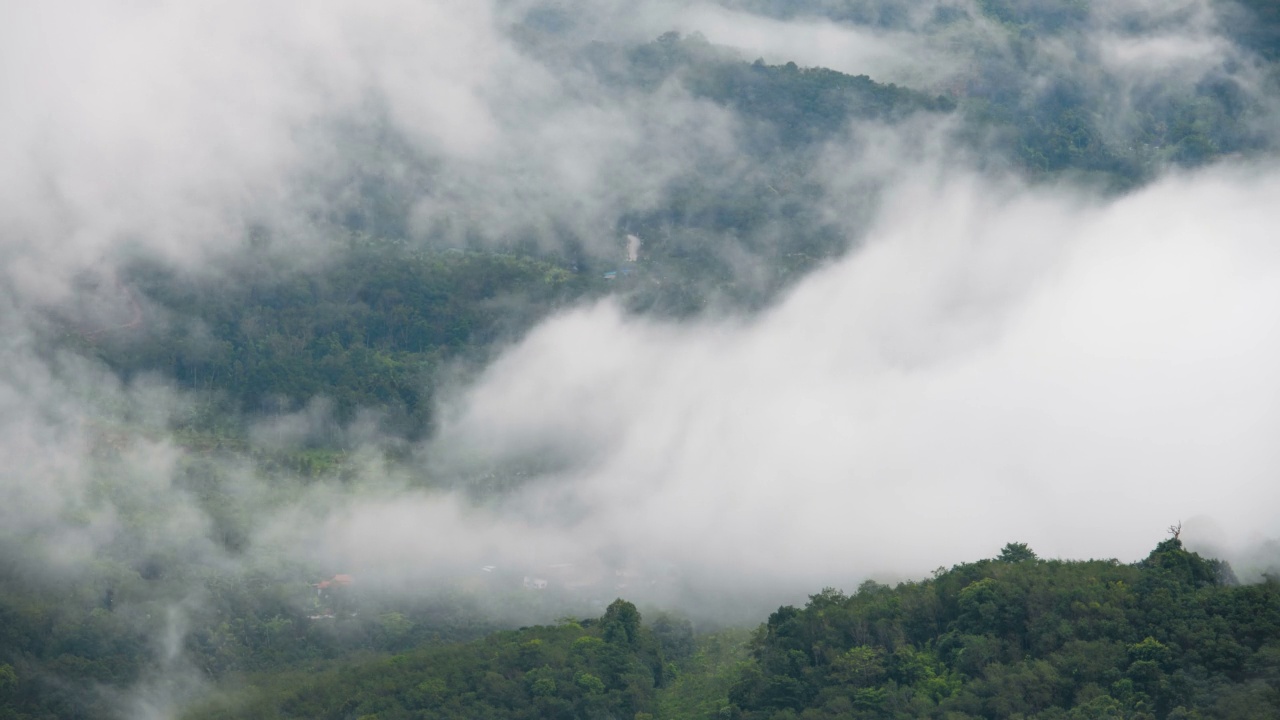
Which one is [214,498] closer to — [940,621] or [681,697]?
[681,697]

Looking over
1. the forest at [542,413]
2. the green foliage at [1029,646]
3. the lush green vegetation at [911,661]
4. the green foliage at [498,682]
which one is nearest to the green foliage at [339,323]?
the forest at [542,413]

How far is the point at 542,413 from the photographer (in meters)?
83.8

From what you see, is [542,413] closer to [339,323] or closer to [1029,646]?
[339,323]

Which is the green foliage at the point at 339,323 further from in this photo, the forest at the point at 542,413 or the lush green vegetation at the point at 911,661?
the lush green vegetation at the point at 911,661

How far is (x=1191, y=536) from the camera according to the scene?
61.3 m

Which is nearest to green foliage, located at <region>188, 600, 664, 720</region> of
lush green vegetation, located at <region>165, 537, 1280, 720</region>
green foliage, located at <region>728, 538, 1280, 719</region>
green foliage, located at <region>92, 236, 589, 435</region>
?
lush green vegetation, located at <region>165, 537, 1280, 720</region>

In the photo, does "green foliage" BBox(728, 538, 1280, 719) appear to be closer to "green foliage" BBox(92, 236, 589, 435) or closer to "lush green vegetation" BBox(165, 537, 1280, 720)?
"lush green vegetation" BBox(165, 537, 1280, 720)

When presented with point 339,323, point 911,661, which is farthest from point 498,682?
point 339,323

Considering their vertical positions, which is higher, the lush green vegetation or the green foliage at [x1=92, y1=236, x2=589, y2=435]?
the green foliage at [x1=92, y1=236, x2=589, y2=435]

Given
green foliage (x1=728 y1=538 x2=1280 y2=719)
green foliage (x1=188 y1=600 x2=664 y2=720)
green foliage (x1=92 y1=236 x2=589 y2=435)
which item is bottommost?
green foliage (x1=728 y1=538 x2=1280 y2=719)

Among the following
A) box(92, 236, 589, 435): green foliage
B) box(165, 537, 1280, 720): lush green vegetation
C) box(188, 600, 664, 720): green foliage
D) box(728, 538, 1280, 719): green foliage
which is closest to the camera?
box(728, 538, 1280, 719): green foliage

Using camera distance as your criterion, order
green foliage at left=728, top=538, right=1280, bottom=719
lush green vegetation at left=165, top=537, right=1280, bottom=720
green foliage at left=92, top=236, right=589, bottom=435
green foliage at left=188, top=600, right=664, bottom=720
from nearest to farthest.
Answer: green foliage at left=728, top=538, right=1280, bottom=719, lush green vegetation at left=165, top=537, right=1280, bottom=720, green foliage at left=188, top=600, right=664, bottom=720, green foliage at left=92, top=236, right=589, bottom=435

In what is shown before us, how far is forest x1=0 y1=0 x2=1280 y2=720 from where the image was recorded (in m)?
55.0

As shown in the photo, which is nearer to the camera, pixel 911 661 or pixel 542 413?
pixel 911 661
